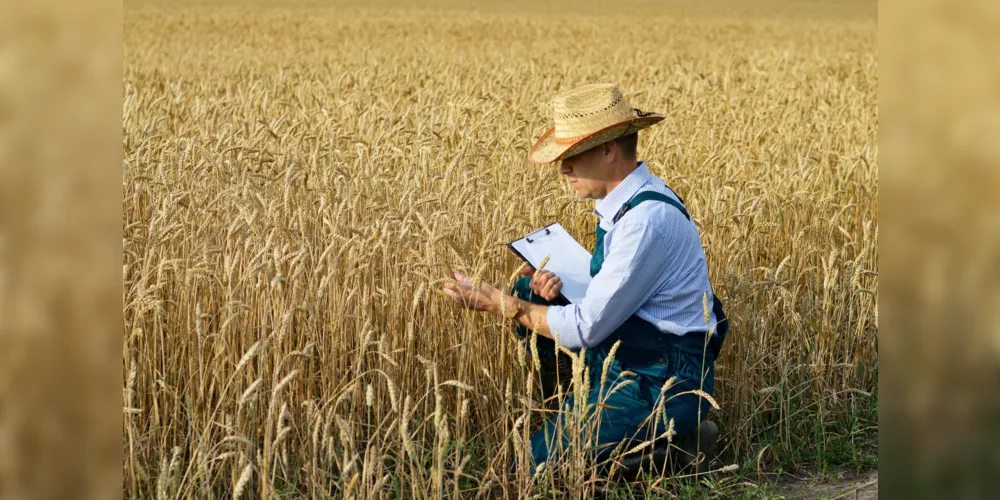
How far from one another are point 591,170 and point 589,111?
20 cm

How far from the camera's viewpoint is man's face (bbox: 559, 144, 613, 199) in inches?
120

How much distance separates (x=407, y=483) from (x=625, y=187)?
113 cm

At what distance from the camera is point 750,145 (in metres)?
6.45

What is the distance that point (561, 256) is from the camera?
3262 millimetres

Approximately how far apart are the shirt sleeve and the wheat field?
0.89 ft

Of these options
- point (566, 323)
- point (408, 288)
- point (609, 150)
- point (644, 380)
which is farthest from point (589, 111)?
point (408, 288)

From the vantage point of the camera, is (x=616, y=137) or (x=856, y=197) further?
(x=856, y=197)

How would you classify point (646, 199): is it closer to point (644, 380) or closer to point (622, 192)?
point (622, 192)
